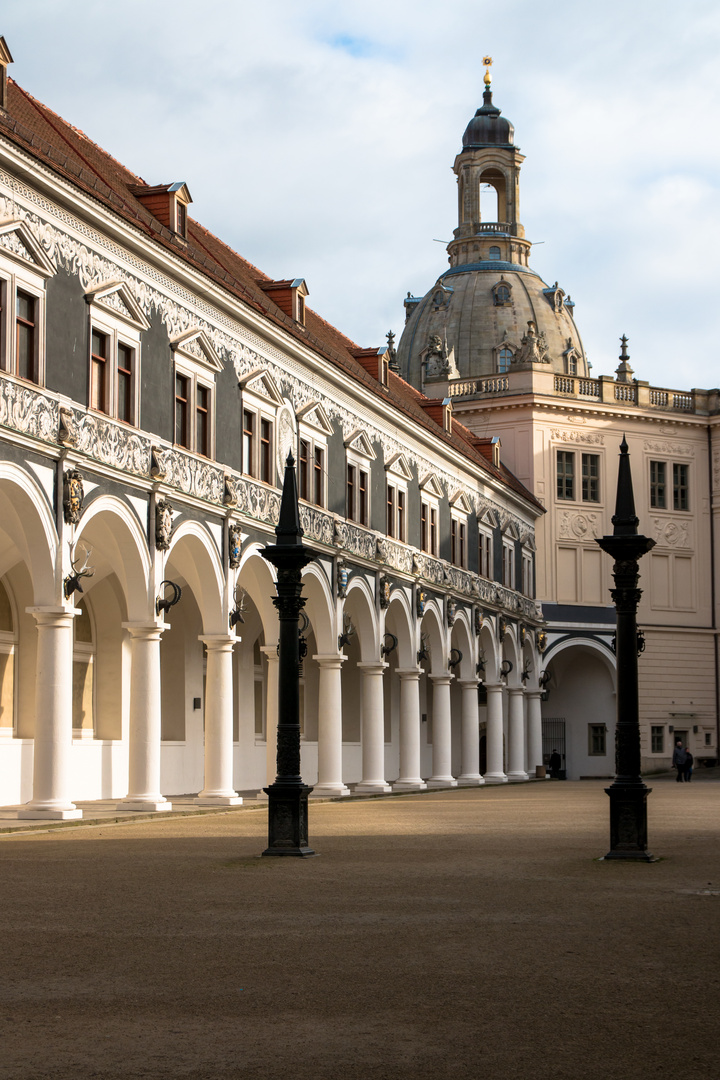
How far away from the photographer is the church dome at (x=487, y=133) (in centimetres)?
8819

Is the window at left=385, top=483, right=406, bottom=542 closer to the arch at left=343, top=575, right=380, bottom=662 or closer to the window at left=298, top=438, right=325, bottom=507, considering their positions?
the arch at left=343, top=575, right=380, bottom=662

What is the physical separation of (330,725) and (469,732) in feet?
40.3

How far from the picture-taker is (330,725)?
32.0m

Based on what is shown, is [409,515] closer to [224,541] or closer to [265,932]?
[224,541]

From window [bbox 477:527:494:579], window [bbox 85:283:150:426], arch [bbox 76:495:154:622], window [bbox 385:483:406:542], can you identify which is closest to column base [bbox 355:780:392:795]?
window [bbox 385:483:406:542]

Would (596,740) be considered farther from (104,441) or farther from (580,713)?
(104,441)

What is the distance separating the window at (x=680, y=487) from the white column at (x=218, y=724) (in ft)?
118

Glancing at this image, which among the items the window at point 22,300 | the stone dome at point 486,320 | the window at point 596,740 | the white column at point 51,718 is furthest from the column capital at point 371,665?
the stone dome at point 486,320

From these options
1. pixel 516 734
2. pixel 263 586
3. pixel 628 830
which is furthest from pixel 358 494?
pixel 628 830

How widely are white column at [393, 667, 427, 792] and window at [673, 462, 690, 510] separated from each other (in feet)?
79.0

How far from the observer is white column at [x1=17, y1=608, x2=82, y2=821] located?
67.9ft

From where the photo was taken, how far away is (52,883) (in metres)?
12.6

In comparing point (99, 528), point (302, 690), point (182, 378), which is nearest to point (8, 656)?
point (99, 528)

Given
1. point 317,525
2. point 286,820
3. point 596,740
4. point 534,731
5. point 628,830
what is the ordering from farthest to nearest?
point 596,740
point 534,731
point 317,525
point 286,820
point 628,830
